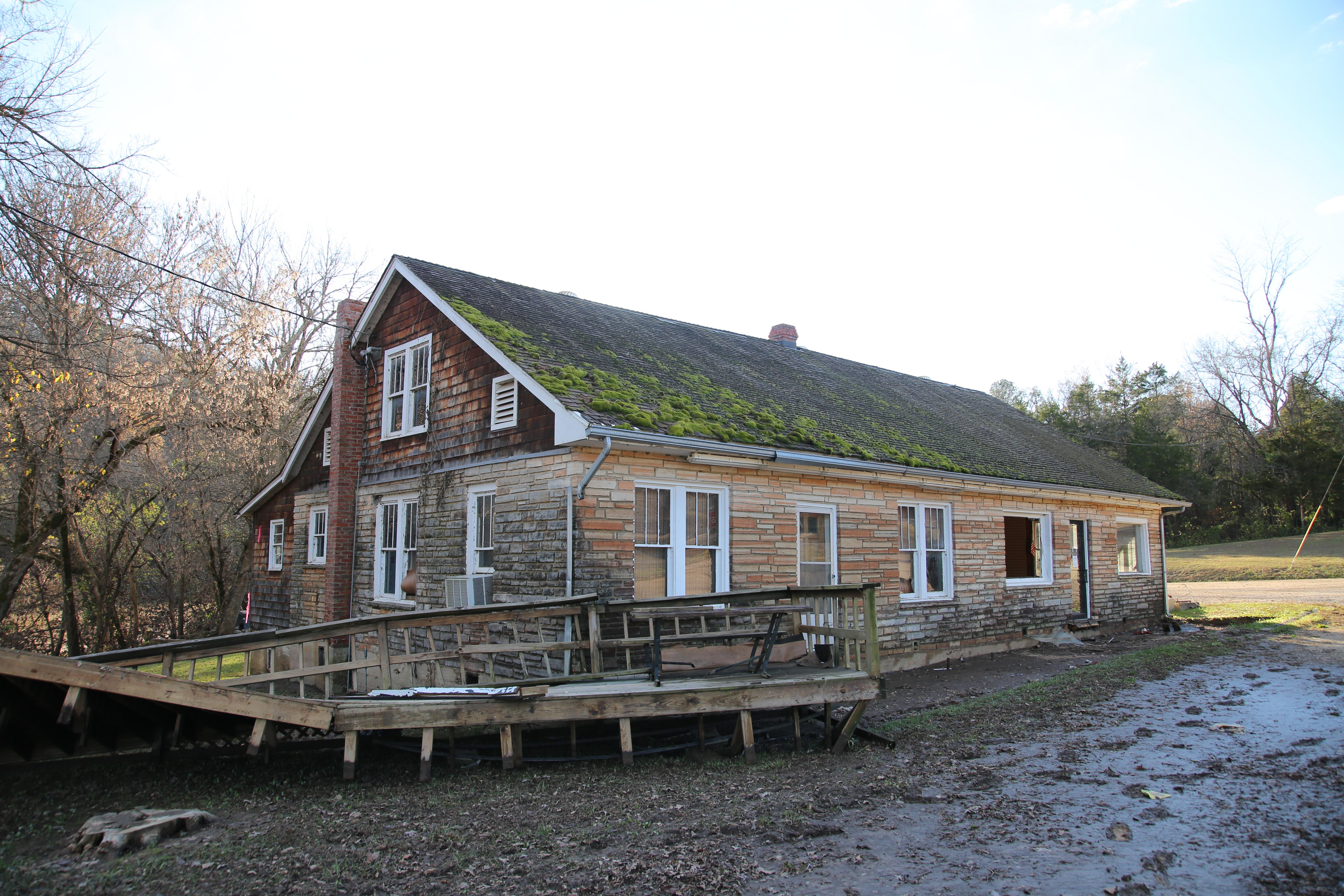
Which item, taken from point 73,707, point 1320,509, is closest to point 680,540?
point 73,707

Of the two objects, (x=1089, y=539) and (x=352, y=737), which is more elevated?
(x=1089, y=539)

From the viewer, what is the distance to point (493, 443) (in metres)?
11.2

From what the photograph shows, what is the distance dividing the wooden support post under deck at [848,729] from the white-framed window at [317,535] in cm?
1167

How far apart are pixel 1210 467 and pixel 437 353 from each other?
4992 centimetres

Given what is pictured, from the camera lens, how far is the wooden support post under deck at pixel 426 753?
707cm

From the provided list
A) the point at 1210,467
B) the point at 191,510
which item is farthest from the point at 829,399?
the point at 1210,467

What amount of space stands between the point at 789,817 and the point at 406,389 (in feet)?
32.8

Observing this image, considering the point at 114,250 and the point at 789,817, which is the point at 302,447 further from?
the point at 789,817

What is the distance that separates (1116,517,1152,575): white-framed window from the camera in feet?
65.4

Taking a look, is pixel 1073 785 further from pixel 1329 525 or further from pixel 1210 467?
pixel 1210 467

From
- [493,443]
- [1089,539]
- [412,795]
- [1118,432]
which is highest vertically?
[1118,432]

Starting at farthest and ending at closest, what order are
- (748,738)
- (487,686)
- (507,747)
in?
(487,686) < (748,738) < (507,747)

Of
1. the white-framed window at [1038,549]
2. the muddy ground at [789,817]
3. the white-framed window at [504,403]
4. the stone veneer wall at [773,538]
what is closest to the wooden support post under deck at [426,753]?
the muddy ground at [789,817]

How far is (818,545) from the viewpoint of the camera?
12.1 meters
